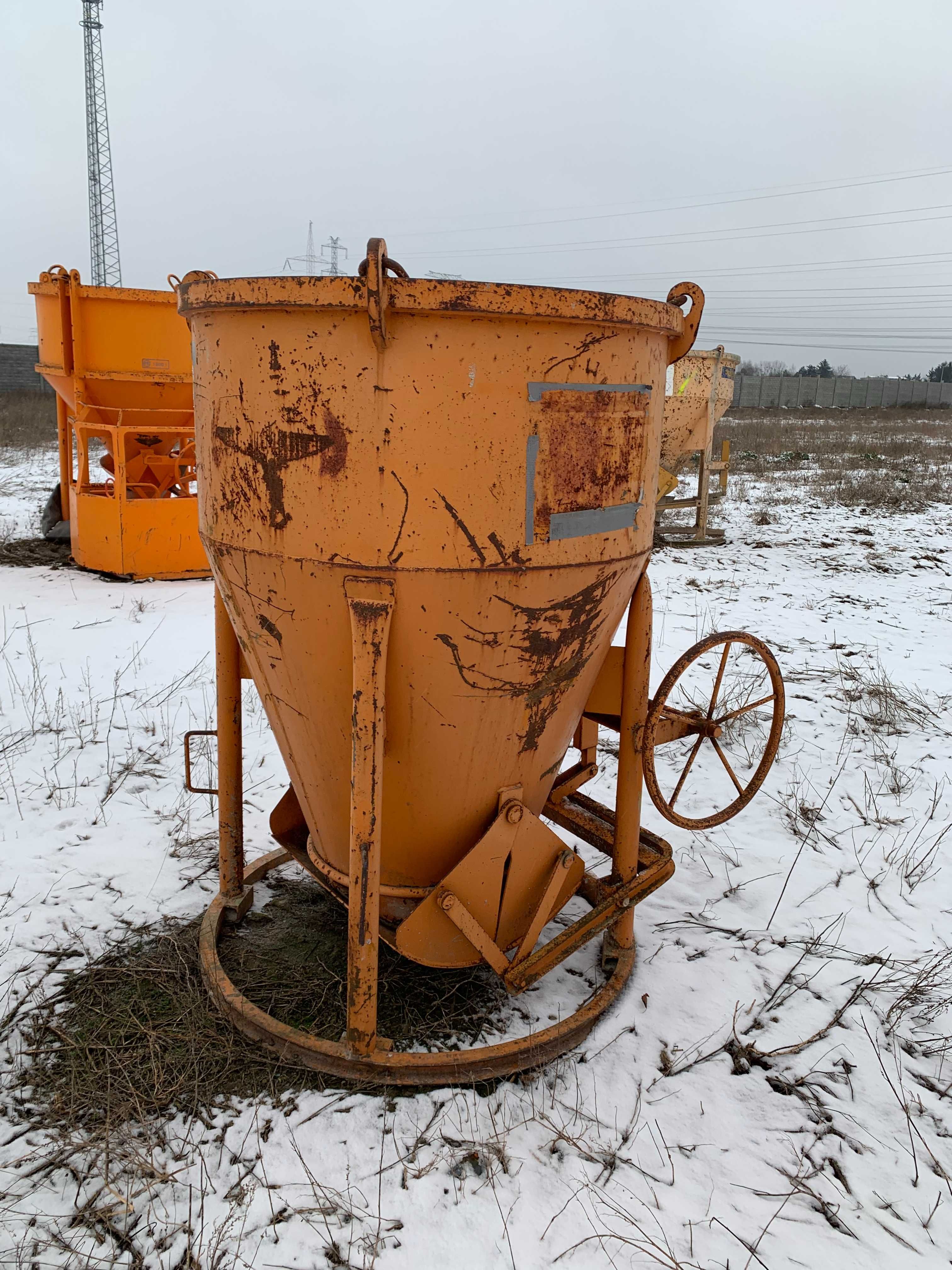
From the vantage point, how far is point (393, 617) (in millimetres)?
2002

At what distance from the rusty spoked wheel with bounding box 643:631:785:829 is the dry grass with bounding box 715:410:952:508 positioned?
305 inches

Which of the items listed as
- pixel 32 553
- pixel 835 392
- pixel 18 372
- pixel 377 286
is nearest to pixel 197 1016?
pixel 377 286

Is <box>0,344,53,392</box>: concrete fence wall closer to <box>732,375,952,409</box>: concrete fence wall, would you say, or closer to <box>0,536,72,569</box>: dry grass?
<box>0,536,72,569</box>: dry grass

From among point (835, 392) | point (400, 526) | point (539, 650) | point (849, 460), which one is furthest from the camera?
point (835, 392)

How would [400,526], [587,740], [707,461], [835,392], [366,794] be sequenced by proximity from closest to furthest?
[400,526]
[366,794]
[587,740]
[707,461]
[835,392]

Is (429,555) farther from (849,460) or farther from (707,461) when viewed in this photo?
(849,460)

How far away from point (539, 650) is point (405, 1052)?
118 centimetres

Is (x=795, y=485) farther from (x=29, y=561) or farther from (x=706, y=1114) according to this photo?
(x=706, y=1114)

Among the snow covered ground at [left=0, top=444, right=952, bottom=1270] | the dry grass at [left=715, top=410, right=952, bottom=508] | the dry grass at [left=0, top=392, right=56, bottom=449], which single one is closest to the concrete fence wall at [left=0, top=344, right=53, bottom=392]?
the dry grass at [left=0, top=392, right=56, bottom=449]

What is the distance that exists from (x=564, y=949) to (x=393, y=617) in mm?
1163

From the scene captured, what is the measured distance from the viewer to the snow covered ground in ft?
6.16

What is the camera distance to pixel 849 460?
Result: 17.5 m

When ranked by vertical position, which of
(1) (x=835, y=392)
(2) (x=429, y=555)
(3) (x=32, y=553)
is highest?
(1) (x=835, y=392)

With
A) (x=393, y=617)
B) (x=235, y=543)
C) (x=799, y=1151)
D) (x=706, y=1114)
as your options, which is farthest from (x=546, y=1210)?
(x=235, y=543)
